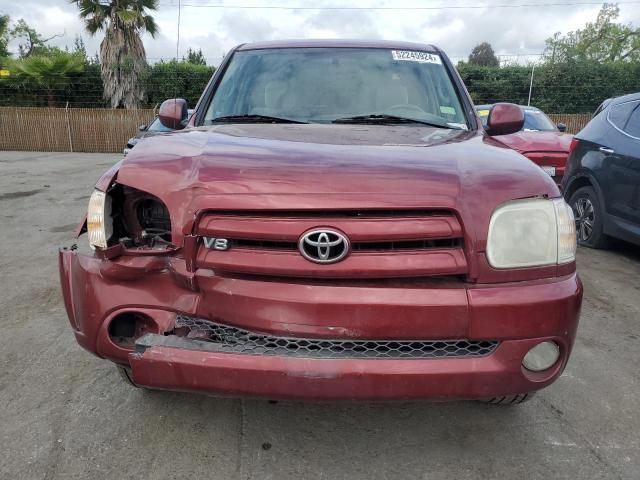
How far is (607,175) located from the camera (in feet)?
17.8

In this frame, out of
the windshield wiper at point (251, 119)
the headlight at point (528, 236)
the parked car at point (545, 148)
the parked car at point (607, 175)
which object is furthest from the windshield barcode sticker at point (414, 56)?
the parked car at point (545, 148)

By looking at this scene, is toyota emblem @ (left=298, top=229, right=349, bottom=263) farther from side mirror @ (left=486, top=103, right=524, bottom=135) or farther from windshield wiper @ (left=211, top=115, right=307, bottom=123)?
side mirror @ (left=486, top=103, right=524, bottom=135)

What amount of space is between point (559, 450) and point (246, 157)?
1775 mm

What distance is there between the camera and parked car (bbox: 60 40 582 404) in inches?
71.9

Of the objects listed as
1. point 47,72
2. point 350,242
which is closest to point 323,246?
point 350,242

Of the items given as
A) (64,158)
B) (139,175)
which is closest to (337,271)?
(139,175)

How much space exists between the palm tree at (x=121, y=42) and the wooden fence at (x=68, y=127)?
2.23m

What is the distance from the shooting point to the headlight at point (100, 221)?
6.77ft

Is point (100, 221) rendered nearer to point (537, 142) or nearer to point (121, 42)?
point (537, 142)

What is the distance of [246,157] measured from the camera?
2098mm

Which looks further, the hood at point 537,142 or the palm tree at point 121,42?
the palm tree at point 121,42

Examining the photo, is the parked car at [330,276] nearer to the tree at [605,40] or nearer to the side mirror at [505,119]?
the side mirror at [505,119]

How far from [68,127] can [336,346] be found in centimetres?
2159

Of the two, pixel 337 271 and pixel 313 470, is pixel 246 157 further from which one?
pixel 313 470
